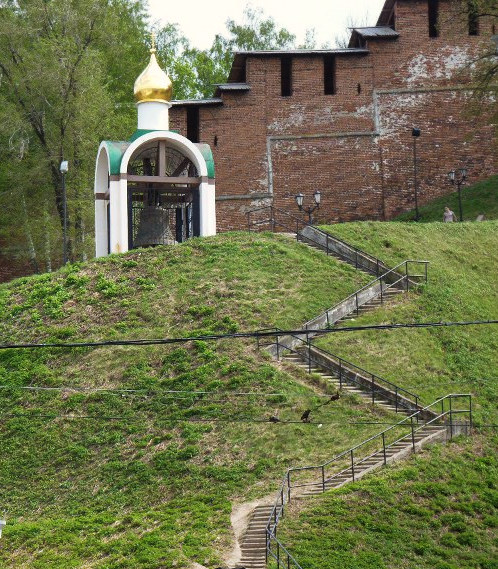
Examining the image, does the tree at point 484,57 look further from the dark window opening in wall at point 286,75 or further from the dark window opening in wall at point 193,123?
the dark window opening in wall at point 193,123

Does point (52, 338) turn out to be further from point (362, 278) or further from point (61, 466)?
point (362, 278)

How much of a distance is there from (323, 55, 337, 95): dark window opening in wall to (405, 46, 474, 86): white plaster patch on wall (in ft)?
8.08

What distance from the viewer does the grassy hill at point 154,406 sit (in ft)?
85.9

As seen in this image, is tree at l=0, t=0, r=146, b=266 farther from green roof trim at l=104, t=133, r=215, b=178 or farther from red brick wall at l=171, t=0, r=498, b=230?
green roof trim at l=104, t=133, r=215, b=178

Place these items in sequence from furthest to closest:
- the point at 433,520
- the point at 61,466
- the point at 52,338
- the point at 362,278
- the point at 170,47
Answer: the point at 170,47 < the point at 362,278 < the point at 52,338 < the point at 61,466 < the point at 433,520

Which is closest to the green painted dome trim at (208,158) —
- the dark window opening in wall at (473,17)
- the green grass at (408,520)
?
the dark window opening in wall at (473,17)

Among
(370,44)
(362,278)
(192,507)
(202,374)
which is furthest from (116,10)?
(192,507)

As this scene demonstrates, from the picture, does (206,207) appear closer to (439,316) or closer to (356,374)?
(439,316)

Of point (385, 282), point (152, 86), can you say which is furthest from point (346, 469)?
point (152, 86)

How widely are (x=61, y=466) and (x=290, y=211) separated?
1779 cm

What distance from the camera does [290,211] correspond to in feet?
147

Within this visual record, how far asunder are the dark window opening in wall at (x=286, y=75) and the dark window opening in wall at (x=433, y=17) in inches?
193

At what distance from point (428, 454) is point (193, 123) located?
20.9 meters

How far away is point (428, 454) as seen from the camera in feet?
92.0
